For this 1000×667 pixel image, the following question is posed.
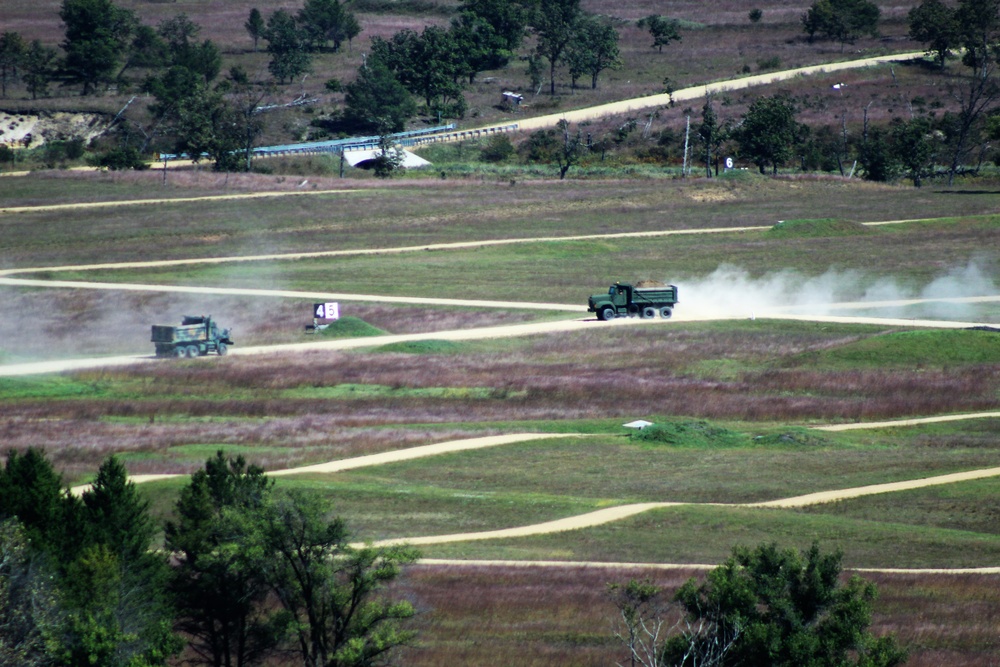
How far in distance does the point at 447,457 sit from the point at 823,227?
69795 mm

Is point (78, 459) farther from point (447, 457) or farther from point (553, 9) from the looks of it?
point (553, 9)

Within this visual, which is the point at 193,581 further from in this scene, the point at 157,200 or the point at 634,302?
the point at 157,200

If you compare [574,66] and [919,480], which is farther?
[574,66]

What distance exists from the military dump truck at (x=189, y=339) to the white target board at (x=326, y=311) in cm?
896

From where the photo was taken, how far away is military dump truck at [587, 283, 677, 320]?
7706cm

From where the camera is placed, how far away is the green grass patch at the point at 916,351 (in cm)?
6228

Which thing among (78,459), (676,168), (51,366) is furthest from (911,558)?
(676,168)

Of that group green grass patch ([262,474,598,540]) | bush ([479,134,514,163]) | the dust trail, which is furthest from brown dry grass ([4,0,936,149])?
green grass patch ([262,474,598,540])

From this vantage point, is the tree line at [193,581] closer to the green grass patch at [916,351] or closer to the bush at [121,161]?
the green grass patch at [916,351]

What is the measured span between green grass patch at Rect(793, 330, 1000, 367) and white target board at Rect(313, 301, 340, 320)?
94.2 feet

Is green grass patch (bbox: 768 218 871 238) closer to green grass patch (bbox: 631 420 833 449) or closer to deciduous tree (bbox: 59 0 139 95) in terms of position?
green grass patch (bbox: 631 420 833 449)

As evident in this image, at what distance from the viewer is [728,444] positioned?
48.5m

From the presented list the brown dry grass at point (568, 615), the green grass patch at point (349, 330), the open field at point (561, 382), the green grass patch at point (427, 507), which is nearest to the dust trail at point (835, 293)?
the open field at point (561, 382)

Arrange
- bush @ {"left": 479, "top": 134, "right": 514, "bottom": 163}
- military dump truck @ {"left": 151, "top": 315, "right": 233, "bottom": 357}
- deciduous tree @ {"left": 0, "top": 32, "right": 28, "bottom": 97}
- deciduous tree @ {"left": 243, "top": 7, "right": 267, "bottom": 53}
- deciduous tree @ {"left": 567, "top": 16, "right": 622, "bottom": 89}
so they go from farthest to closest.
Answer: deciduous tree @ {"left": 243, "top": 7, "right": 267, "bottom": 53} → deciduous tree @ {"left": 567, "top": 16, "right": 622, "bottom": 89} → deciduous tree @ {"left": 0, "top": 32, "right": 28, "bottom": 97} → bush @ {"left": 479, "top": 134, "right": 514, "bottom": 163} → military dump truck @ {"left": 151, "top": 315, "right": 233, "bottom": 357}
